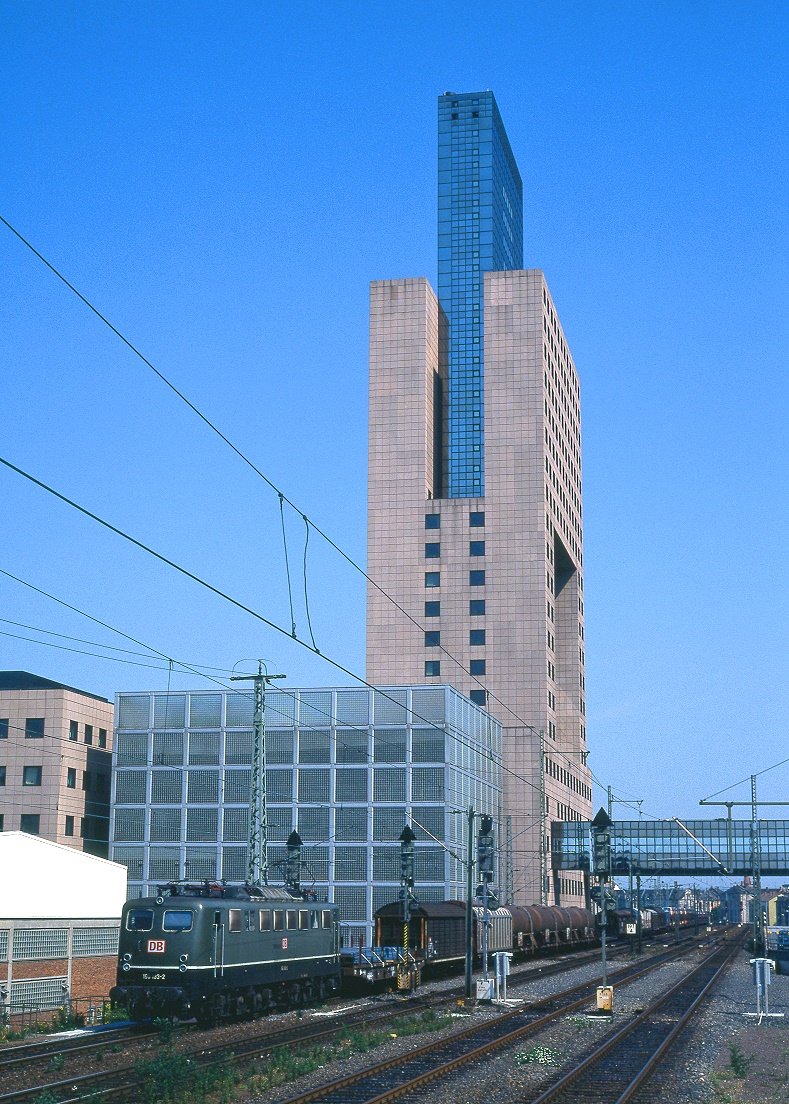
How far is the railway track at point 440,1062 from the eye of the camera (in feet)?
80.4

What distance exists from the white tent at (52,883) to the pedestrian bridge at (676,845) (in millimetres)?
82460

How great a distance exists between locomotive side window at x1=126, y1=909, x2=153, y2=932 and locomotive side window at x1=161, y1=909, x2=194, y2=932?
508 mm

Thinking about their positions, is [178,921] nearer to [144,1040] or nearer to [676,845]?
[144,1040]

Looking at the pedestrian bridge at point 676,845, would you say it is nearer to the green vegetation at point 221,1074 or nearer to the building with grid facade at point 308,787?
the building with grid facade at point 308,787

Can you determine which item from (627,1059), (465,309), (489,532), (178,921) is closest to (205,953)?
(178,921)

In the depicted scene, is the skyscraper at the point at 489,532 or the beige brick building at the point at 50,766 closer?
the beige brick building at the point at 50,766

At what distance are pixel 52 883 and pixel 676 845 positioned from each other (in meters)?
100

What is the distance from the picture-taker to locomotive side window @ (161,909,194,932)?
3666cm

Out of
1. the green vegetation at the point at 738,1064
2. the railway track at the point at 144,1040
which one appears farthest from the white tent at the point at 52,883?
the green vegetation at the point at 738,1064

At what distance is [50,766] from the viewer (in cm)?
9338

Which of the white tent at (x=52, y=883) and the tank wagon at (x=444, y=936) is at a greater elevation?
the white tent at (x=52, y=883)

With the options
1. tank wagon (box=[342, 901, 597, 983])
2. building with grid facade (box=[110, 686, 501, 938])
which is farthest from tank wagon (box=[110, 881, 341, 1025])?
building with grid facade (box=[110, 686, 501, 938])

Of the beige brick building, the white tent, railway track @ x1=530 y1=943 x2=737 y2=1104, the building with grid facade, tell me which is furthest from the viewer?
the beige brick building

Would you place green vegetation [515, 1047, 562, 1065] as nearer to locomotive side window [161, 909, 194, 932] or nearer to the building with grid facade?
locomotive side window [161, 909, 194, 932]
